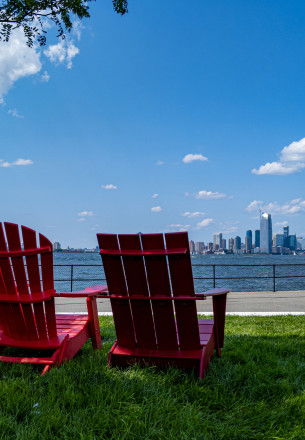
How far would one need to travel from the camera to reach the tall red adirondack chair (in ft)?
9.86

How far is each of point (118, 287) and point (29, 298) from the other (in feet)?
2.67

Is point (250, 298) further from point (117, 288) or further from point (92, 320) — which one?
point (117, 288)

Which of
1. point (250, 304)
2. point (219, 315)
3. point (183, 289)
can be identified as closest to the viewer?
point (183, 289)

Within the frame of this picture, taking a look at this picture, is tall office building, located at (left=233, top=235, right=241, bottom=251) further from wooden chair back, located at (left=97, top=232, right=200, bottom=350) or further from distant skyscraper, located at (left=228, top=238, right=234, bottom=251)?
wooden chair back, located at (left=97, top=232, right=200, bottom=350)

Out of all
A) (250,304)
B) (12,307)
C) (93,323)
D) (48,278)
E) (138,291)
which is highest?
(48,278)

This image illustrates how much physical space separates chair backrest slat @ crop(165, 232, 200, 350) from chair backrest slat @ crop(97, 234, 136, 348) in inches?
17.3

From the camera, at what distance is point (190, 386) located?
2.81 metres

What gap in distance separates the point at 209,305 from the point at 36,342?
6150mm

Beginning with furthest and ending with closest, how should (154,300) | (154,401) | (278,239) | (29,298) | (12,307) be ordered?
(278,239) → (12,307) → (29,298) → (154,300) → (154,401)

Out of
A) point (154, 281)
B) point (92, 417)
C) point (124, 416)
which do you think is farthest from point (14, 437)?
point (154, 281)

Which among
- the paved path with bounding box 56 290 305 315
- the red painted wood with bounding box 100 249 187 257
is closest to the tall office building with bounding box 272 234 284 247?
the paved path with bounding box 56 290 305 315

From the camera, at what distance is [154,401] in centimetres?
251

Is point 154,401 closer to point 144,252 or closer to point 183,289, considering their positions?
point 183,289

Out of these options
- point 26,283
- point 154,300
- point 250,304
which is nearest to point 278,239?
point 250,304
